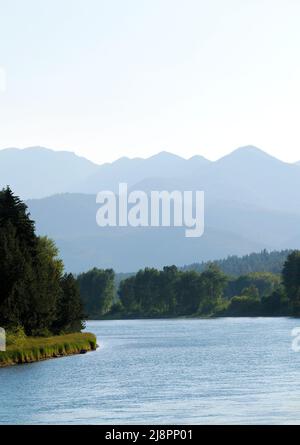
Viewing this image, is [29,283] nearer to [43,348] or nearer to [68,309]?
[43,348]

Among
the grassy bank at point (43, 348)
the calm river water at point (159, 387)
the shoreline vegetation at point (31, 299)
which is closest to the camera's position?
the calm river water at point (159, 387)

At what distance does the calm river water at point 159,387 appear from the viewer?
58.7 meters

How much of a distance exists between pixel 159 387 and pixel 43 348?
1164 inches

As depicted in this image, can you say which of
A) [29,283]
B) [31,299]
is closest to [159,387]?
[29,283]

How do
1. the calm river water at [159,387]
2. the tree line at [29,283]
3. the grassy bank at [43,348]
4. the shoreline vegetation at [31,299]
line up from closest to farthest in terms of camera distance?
the calm river water at [159,387], the grassy bank at [43,348], the shoreline vegetation at [31,299], the tree line at [29,283]

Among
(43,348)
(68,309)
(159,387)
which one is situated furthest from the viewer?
(68,309)

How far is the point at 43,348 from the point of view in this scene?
4031 inches

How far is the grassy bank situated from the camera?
3752 inches

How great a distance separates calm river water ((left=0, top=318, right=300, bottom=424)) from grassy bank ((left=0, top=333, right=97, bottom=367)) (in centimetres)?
202

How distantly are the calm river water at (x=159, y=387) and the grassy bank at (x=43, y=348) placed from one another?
202cm

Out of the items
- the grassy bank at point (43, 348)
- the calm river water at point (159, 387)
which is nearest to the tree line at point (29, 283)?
the grassy bank at point (43, 348)

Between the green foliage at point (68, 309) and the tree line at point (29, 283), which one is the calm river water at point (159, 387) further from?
the green foliage at point (68, 309)

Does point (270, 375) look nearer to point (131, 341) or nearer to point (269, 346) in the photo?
point (269, 346)
